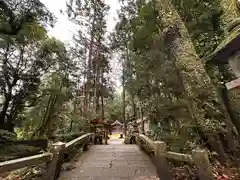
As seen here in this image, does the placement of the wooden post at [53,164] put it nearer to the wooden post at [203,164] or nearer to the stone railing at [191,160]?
the stone railing at [191,160]

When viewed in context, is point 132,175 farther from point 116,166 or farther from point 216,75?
point 216,75

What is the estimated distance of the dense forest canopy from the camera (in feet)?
14.6

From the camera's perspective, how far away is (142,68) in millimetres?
8367

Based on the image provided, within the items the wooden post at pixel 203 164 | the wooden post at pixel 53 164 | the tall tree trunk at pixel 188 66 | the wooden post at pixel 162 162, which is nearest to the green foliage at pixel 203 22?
the tall tree trunk at pixel 188 66

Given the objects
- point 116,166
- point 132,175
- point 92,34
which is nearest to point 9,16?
point 92,34

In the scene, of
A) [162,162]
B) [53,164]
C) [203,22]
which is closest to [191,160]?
[162,162]

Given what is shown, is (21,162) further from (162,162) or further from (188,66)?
(188,66)

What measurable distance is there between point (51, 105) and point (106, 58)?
636 centimetres

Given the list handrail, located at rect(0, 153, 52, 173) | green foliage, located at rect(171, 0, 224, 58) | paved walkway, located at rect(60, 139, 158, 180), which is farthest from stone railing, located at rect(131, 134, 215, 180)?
green foliage, located at rect(171, 0, 224, 58)

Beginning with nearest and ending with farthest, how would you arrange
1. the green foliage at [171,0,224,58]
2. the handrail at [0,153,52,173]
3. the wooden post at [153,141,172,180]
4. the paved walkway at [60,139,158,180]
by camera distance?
the handrail at [0,153,52,173], the wooden post at [153,141,172,180], the paved walkway at [60,139,158,180], the green foliage at [171,0,224,58]

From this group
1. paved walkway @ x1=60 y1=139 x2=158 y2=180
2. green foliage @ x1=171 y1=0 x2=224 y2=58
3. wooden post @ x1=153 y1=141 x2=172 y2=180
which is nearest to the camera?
wooden post @ x1=153 y1=141 x2=172 y2=180

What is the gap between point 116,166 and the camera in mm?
5090

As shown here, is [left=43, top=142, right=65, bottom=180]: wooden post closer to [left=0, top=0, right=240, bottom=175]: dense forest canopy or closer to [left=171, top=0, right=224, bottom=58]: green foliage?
[left=0, top=0, right=240, bottom=175]: dense forest canopy

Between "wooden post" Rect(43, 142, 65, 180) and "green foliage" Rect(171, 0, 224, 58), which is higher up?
"green foliage" Rect(171, 0, 224, 58)
